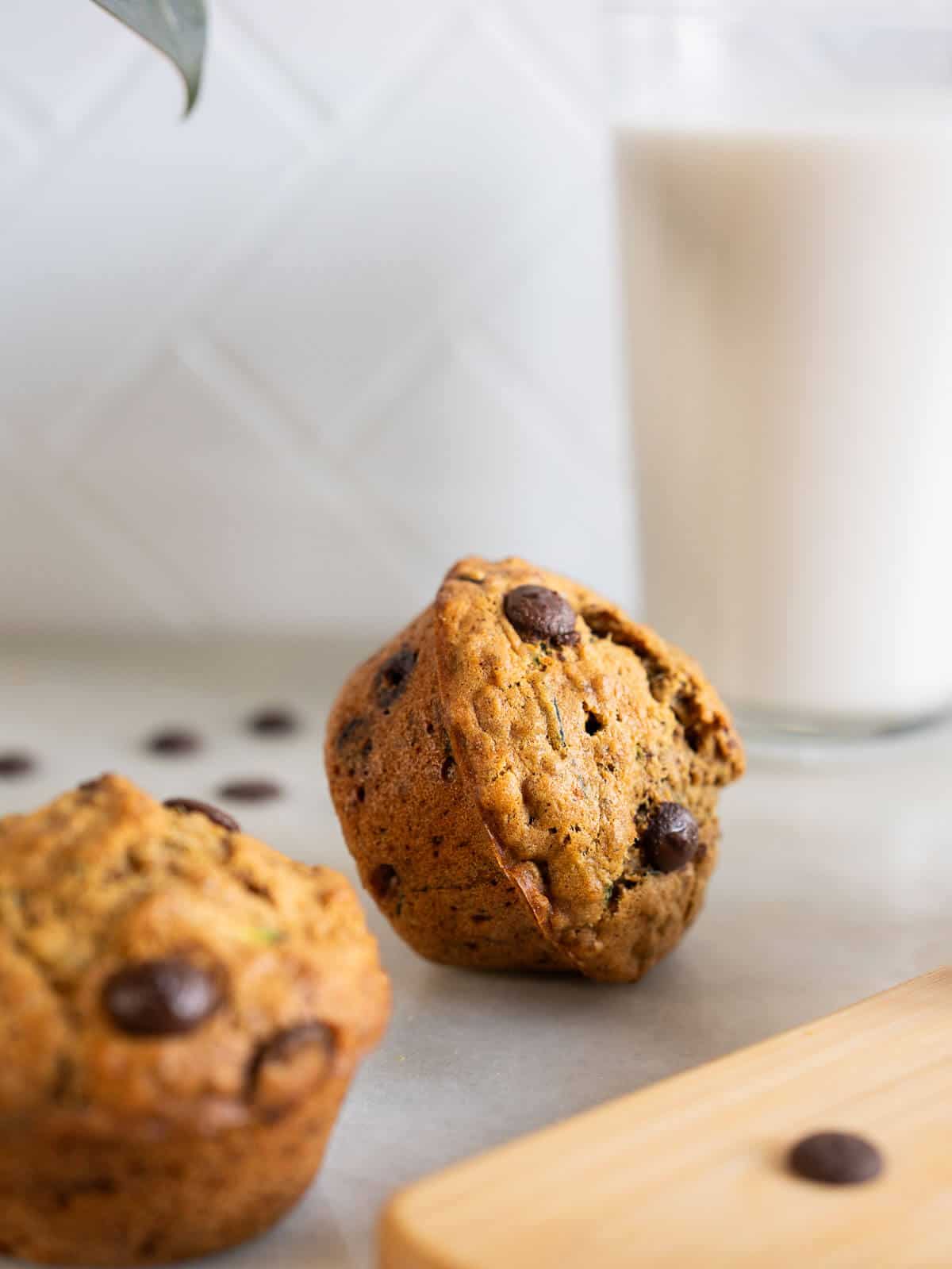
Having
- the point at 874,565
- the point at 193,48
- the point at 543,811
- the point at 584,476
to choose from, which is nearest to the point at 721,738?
the point at 543,811

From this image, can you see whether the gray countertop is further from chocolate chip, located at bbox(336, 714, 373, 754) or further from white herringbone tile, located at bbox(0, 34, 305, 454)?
white herringbone tile, located at bbox(0, 34, 305, 454)

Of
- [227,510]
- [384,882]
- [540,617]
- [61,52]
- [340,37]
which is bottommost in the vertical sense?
[227,510]

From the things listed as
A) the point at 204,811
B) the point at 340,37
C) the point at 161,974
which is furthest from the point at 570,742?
the point at 340,37

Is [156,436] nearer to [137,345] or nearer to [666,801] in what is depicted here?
[137,345]

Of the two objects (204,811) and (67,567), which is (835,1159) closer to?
(204,811)

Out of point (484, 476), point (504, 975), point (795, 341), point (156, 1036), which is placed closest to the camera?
point (156, 1036)

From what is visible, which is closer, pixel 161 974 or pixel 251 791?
pixel 161 974

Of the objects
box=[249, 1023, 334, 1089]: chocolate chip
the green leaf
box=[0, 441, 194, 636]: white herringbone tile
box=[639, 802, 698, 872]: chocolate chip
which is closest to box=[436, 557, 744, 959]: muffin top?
box=[639, 802, 698, 872]: chocolate chip
